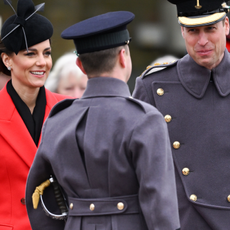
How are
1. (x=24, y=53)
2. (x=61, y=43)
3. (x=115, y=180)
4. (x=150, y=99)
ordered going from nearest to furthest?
(x=115, y=180)
(x=150, y=99)
(x=24, y=53)
(x=61, y=43)

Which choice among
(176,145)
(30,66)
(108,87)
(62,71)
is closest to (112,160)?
(108,87)

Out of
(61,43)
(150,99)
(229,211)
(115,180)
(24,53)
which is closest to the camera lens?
(115,180)

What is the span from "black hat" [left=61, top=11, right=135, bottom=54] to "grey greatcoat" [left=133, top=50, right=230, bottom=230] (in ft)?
2.32

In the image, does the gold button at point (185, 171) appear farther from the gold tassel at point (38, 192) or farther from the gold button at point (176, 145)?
the gold tassel at point (38, 192)

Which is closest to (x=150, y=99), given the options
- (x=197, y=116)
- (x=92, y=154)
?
(x=197, y=116)

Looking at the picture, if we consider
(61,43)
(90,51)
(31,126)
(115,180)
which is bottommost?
(61,43)

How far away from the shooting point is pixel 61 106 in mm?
2678

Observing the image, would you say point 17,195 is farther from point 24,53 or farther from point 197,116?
point 197,116

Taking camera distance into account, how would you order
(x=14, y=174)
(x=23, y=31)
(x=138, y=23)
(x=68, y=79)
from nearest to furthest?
(x=14, y=174)
(x=23, y=31)
(x=68, y=79)
(x=138, y=23)

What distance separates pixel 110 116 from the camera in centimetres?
243

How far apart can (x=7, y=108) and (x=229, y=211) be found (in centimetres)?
158

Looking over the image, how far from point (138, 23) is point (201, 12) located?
4.14 metres

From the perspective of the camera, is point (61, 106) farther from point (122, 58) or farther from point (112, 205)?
point (112, 205)

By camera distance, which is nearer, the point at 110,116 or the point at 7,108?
the point at 110,116
